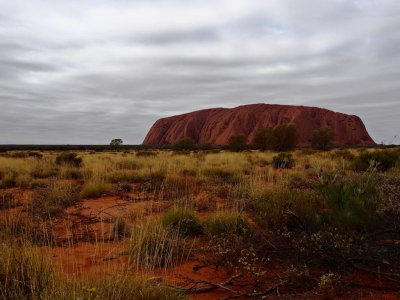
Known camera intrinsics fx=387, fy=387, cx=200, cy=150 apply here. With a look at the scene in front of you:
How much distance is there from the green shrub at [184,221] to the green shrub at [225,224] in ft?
0.60

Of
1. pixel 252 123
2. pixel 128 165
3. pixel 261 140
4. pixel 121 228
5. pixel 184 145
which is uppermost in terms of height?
pixel 252 123

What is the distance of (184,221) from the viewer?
6.19m

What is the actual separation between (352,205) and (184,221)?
2598mm

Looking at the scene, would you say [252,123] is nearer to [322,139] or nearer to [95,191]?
[322,139]

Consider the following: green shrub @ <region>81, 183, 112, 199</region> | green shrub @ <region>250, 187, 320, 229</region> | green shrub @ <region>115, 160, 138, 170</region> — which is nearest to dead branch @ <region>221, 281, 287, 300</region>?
green shrub @ <region>250, 187, 320, 229</region>

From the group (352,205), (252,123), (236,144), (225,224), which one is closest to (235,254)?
(225,224)

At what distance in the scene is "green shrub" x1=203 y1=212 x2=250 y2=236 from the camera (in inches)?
225

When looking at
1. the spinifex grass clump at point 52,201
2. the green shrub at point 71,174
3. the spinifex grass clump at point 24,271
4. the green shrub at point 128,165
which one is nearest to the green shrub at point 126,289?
the spinifex grass clump at point 24,271

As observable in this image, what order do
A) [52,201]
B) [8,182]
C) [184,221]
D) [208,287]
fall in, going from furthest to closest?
[8,182]
[52,201]
[184,221]
[208,287]

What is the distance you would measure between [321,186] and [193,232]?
2.13m

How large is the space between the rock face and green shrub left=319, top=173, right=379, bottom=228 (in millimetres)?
105943

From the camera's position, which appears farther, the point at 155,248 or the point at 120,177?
the point at 120,177

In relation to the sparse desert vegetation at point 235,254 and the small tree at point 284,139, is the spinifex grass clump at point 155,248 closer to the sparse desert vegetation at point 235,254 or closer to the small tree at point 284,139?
the sparse desert vegetation at point 235,254

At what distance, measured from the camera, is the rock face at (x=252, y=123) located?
119 m
